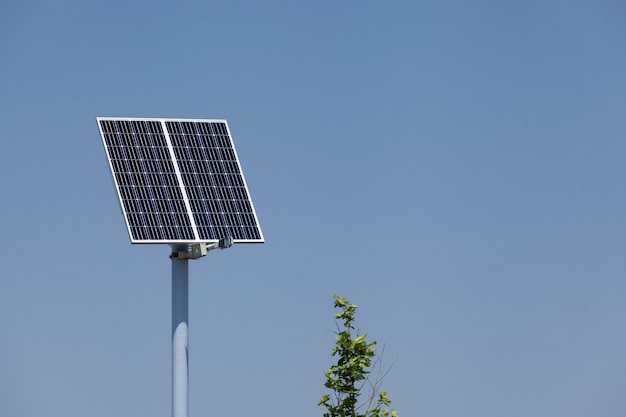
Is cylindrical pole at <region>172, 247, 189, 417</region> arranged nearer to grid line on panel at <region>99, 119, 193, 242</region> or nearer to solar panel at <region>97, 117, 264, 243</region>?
grid line on panel at <region>99, 119, 193, 242</region>

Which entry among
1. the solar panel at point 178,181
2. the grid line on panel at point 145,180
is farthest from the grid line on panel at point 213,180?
the grid line on panel at point 145,180

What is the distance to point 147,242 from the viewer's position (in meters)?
35.1

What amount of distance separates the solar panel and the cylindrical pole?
1250mm

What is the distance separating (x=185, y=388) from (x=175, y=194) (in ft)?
21.0

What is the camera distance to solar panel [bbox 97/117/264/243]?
3606cm

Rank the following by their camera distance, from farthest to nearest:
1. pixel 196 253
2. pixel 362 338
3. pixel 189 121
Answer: pixel 189 121 < pixel 196 253 < pixel 362 338

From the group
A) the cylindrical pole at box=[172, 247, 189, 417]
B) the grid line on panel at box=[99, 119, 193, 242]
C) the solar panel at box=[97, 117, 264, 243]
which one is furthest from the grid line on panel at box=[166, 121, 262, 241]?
the cylindrical pole at box=[172, 247, 189, 417]

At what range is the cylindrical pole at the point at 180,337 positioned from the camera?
3578 centimetres

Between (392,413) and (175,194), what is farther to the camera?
(175,194)

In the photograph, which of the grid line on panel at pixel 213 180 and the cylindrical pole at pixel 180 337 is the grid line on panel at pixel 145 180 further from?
the cylindrical pole at pixel 180 337

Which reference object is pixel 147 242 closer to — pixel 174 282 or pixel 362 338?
pixel 174 282

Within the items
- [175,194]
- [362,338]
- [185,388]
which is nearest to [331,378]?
[362,338]

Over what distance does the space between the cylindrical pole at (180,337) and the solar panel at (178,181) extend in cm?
125

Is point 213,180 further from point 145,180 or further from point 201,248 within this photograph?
point 201,248
